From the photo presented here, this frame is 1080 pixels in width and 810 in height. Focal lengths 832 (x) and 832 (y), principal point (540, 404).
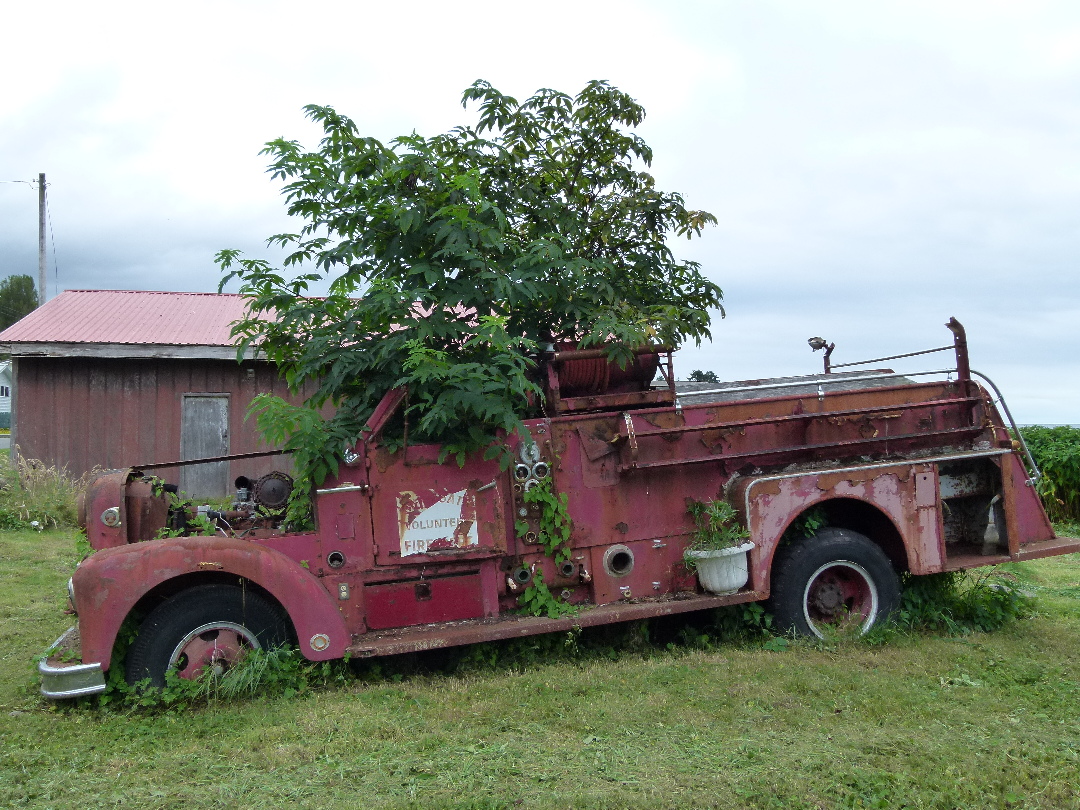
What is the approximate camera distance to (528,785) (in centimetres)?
362

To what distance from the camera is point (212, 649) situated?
4855 millimetres

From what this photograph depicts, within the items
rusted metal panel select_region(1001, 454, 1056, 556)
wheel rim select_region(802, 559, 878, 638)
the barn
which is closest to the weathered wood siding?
the barn

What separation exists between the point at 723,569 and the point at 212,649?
3.21 m

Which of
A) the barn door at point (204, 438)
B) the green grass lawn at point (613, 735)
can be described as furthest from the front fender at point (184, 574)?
the barn door at point (204, 438)

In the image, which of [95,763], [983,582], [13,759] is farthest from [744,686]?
[13,759]

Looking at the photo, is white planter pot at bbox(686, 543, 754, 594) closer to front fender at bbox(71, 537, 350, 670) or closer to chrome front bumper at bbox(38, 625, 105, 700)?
front fender at bbox(71, 537, 350, 670)

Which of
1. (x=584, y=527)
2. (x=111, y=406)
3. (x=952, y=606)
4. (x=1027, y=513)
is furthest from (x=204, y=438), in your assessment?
(x=1027, y=513)

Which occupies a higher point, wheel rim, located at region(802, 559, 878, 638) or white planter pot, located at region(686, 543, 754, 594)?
white planter pot, located at region(686, 543, 754, 594)

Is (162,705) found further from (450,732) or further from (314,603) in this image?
(450,732)

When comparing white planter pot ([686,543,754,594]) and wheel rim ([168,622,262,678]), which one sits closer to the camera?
wheel rim ([168,622,262,678])

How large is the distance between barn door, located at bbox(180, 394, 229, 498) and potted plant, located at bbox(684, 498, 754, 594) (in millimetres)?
9601

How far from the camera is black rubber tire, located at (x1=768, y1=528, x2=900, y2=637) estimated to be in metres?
5.71

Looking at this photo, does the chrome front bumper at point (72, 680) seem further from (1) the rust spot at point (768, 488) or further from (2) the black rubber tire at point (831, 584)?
(2) the black rubber tire at point (831, 584)

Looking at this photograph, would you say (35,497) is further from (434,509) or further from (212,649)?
(434,509)
